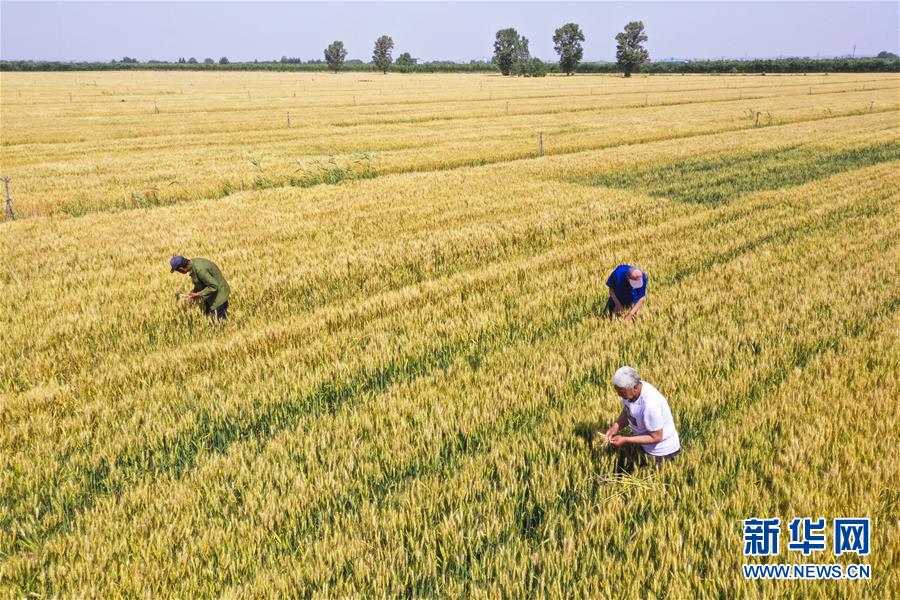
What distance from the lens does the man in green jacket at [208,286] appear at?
8281mm

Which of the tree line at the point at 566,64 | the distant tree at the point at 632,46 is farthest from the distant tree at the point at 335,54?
the distant tree at the point at 632,46

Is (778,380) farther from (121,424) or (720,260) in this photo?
(121,424)

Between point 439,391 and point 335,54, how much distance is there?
545 ft

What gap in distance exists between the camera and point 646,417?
4.55 m

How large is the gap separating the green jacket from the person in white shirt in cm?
627

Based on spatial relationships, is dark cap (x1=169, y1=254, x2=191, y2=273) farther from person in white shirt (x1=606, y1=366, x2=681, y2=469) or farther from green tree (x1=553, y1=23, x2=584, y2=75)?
green tree (x1=553, y1=23, x2=584, y2=75)

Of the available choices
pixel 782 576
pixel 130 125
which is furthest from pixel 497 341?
pixel 130 125

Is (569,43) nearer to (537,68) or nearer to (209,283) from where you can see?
(537,68)

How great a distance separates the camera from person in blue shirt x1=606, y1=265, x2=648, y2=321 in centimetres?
707

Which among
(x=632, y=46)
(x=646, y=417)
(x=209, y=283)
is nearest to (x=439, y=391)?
(x=646, y=417)

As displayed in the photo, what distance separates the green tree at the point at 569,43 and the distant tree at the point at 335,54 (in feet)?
194

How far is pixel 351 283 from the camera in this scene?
10.4m

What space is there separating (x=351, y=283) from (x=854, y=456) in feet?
25.8

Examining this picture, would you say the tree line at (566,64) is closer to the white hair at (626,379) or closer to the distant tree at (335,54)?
the distant tree at (335,54)
